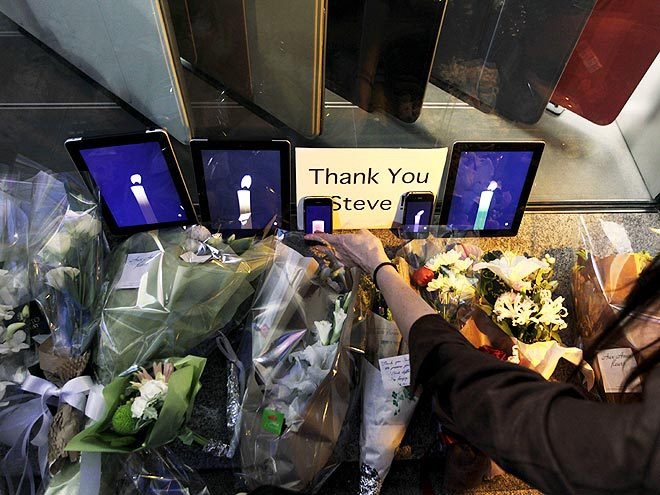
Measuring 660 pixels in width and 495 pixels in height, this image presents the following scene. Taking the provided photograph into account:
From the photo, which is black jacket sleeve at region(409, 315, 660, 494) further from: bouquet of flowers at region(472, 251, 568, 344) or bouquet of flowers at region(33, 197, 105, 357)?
bouquet of flowers at region(33, 197, 105, 357)

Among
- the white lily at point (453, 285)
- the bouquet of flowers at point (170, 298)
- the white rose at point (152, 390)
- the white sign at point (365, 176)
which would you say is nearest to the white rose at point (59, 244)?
the bouquet of flowers at point (170, 298)

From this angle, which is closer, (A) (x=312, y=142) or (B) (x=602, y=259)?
(B) (x=602, y=259)

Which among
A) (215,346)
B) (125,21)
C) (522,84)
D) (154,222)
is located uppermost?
(125,21)

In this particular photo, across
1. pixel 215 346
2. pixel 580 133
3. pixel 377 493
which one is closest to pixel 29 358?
pixel 215 346

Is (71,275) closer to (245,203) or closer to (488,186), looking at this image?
(245,203)

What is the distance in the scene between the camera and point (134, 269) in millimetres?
1199

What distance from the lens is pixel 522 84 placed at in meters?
1.52

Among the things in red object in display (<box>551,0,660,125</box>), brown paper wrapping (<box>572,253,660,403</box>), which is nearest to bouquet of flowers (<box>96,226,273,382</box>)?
brown paper wrapping (<box>572,253,660,403</box>)

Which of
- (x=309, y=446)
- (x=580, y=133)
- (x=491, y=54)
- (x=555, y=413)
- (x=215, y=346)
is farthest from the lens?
(x=580, y=133)

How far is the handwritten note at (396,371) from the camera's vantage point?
3.55 feet

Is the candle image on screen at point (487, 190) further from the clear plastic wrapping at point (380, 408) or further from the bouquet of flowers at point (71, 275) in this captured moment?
the bouquet of flowers at point (71, 275)

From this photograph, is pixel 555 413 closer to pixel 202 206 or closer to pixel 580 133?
pixel 202 206

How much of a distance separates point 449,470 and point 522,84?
1012 millimetres

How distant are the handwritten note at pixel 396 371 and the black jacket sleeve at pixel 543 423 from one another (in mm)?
201
